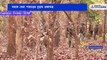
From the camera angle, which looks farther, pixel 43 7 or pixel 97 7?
pixel 97 7

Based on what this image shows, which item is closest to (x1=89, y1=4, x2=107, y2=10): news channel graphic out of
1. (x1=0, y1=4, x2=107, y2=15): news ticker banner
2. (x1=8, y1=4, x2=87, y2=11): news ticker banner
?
(x1=0, y1=4, x2=107, y2=15): news ticker banner

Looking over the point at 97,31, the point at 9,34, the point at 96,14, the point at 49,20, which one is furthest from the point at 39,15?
the point at 97,31

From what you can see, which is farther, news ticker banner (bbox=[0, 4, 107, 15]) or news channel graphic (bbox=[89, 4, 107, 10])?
news channel graphic (bbox=[89, 4, 107, 10])

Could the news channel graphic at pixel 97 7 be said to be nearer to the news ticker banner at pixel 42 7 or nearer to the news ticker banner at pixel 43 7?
the news ticker banner at pixel 42 7

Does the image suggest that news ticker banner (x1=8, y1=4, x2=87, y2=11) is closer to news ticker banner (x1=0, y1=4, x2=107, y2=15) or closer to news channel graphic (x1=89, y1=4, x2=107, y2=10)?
news ticker banner (x1=0, y1=4, x2=107, y2=15)

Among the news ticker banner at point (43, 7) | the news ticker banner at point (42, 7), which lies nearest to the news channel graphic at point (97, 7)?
the news ticker banner at point (42, 7)

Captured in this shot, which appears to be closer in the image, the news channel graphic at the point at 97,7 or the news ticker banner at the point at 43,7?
the news ticker banner at the point at 43,7

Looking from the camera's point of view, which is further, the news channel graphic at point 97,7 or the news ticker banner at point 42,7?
the news channel graphic at point 97,7

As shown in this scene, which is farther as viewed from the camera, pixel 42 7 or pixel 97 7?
pixel 97 7

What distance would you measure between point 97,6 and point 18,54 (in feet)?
12.3

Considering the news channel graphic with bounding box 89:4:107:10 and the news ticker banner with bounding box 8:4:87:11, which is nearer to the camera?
the news ticker banner with bounding box 8:4:87:11

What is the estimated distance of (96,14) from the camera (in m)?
34.9

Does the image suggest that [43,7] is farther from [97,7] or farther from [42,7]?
[97,7]

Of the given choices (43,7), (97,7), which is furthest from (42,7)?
(97,7)
